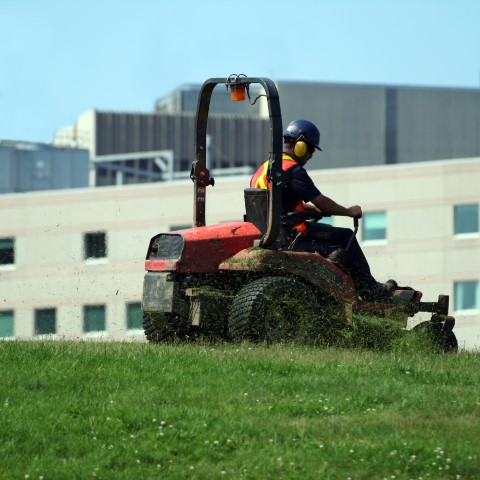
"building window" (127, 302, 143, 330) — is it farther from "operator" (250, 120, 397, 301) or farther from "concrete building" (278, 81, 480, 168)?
"operator" (250, 120, 397, 301)

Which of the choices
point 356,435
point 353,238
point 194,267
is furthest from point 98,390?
point 353,238

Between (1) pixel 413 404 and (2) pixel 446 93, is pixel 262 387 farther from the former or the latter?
(2) pixel 446 93

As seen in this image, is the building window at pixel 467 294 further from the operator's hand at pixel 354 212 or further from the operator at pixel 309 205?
the operator's hand at pixel 354 212

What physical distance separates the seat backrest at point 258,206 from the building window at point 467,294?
54.3m

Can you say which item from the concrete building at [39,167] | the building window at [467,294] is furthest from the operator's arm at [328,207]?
the concrete building at [39,167]

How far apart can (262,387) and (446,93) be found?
379 feet

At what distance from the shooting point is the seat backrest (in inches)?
571

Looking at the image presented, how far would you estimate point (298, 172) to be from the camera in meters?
14.4

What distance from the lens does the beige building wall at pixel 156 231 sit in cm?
6794

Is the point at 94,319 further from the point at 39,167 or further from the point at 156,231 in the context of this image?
the point at 39,167

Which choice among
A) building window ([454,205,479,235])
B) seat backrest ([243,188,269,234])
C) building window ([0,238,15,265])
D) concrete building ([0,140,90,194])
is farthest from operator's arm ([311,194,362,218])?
concrete building ([0,140,90,194])

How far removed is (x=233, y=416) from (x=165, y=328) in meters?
4.50

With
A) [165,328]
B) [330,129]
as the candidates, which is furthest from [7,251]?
[165,328]

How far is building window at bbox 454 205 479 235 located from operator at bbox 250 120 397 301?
53988 mm
